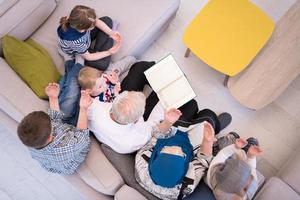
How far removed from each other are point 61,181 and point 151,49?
1256 mm

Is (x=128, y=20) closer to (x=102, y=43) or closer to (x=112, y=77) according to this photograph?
(x=102, y=43)

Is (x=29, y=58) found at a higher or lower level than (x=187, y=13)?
lower

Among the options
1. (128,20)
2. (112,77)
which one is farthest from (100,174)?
(128,20)

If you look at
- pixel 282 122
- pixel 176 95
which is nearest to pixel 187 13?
pixel 176 95

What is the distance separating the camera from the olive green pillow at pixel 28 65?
201 centimetres

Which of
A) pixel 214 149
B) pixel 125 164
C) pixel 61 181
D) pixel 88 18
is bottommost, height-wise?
pixel 61 181

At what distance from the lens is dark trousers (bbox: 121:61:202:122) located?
7.41ft

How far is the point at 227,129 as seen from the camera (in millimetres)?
2512

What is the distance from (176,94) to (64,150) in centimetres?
88

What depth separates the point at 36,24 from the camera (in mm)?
2330

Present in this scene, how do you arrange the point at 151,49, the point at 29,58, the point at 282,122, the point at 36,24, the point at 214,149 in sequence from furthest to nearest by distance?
the point at 151,49
the point at 282,122
the point at 36,24
the point at 214,149
the point at 29,58

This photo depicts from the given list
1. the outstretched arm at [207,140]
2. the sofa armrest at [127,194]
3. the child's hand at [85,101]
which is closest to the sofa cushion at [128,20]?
the child's hand at [85,101]

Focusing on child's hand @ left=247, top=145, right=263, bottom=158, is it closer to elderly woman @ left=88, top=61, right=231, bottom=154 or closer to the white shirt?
elderly woman @ left=88, top=61, right=231, bottom=154

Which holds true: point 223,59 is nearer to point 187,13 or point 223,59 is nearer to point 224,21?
point 224,21
